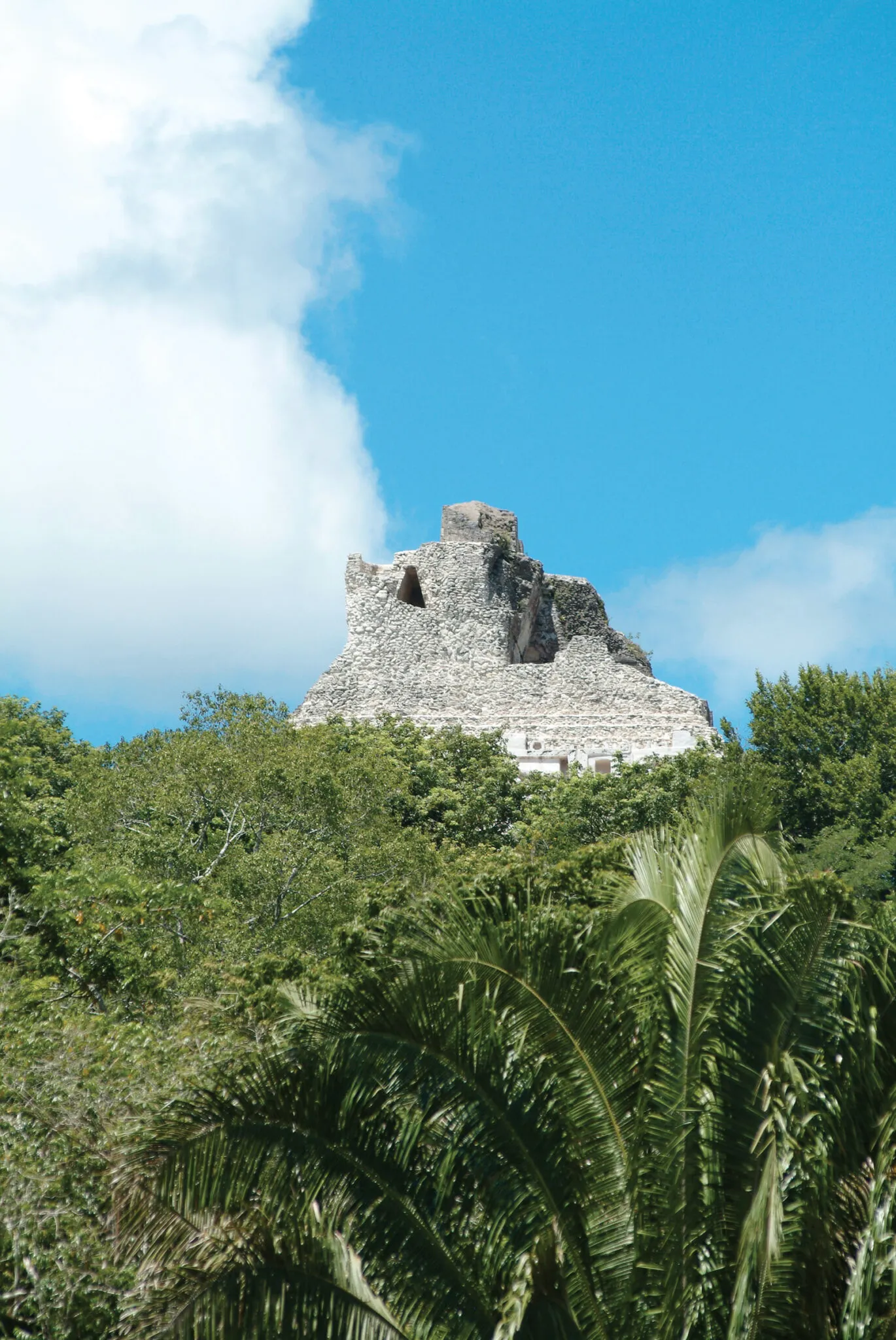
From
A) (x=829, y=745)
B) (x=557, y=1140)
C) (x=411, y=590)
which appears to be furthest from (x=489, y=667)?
(x=557, y=1140)

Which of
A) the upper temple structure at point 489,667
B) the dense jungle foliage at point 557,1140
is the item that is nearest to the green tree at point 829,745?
the upper temple structure at point 489,667

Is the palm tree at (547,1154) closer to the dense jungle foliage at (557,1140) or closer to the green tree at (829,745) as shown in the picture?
the dense jungle foliage at (557,1140)

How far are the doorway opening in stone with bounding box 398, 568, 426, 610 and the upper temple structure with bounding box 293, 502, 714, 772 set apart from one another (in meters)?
0.04

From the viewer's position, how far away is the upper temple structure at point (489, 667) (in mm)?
31812

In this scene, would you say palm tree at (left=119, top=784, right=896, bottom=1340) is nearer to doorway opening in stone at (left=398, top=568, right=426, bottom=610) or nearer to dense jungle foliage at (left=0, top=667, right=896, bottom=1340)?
dense jungle foliage at (left=0, top=667, right=896, bottom=1340)

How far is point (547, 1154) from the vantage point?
566 cm

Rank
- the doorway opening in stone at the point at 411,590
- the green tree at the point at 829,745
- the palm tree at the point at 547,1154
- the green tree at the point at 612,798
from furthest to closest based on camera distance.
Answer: the doorway opening in stone at the point at 411,590 < the green tree at the point at 829,745 < the green tree at the point at 612,798 < the palm tree at the point at 547,1154

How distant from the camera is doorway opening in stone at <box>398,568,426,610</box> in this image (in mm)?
38906

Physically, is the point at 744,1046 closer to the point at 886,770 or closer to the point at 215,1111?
the point at 215,1111

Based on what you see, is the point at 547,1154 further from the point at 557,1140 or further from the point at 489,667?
the point at 489,667

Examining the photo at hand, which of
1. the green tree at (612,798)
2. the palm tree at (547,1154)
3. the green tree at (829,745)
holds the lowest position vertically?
the palm tree at (547,1154)

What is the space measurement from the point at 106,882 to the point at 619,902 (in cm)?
900

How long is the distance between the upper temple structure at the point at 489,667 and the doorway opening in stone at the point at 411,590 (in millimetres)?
40

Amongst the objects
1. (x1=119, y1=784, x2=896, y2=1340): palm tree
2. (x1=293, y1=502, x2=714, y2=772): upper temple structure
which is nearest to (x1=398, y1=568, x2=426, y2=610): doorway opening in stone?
(x1=293, y1=502, x2=714, y2=772): upper temple structure
